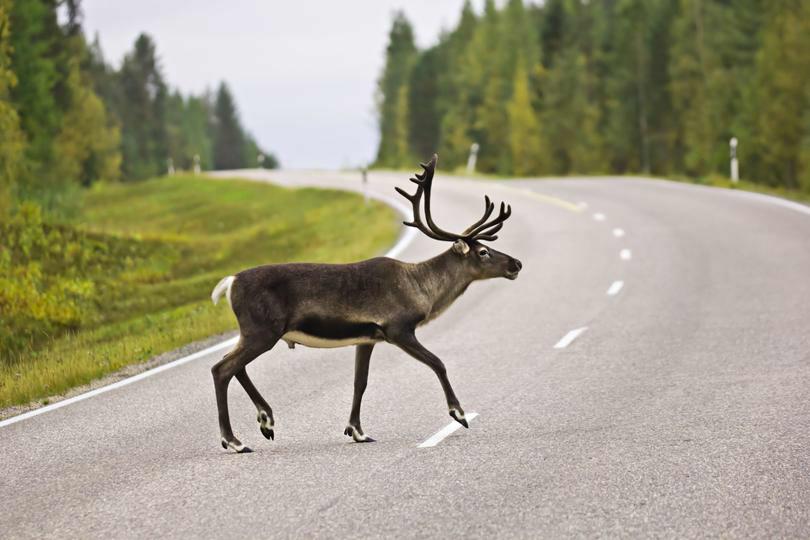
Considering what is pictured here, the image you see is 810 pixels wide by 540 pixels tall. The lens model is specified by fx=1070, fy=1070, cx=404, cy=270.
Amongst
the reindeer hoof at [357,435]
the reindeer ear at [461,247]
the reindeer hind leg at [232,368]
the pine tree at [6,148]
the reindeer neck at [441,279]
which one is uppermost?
the pine tree at [6,148]

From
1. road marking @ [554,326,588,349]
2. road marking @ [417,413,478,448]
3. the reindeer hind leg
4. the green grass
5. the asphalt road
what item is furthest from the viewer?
the green grass

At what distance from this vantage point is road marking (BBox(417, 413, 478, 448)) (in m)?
7.72

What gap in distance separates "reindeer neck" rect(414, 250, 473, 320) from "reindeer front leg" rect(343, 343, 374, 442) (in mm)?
575

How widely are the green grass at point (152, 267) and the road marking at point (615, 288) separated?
18.5ft

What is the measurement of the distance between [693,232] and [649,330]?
419 inches

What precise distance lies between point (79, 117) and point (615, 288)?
56057 mm

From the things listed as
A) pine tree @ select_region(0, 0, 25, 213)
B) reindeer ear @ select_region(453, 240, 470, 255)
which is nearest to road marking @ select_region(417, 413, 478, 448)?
reindeer ear @ select_region(453, 240, 470, 255)

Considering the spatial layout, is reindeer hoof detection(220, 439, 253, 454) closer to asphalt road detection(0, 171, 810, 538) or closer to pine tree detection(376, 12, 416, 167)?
asphalt road detection(0, 171, 810, 538)

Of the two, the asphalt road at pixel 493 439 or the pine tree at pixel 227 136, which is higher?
the pine tree at pixel 227 136

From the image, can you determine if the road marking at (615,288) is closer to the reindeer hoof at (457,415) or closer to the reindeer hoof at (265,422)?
the reindeer hoof at (457,415)

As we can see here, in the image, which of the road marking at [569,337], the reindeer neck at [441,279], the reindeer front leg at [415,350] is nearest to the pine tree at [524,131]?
the road marking at [569,337]

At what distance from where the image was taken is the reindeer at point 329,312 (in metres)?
7.34

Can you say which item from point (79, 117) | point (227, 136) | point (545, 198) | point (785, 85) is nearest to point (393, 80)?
point (227, 136)

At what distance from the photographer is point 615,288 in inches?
648
